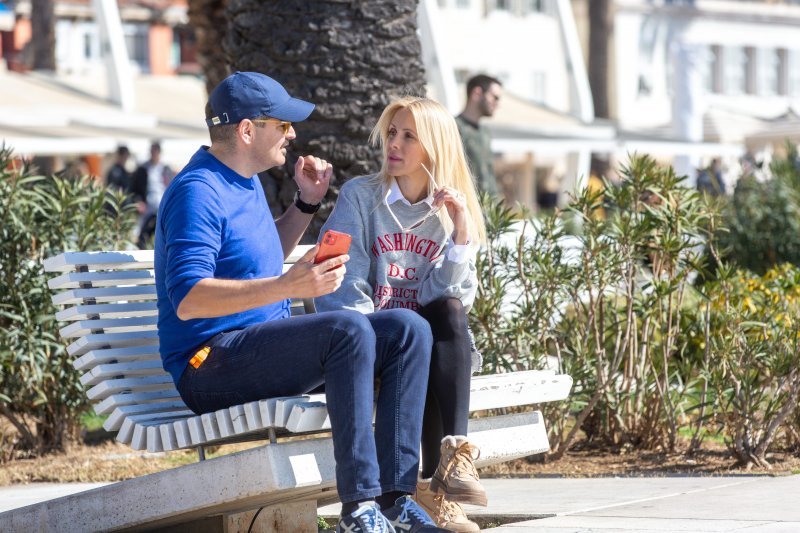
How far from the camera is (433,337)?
4230 millimetres

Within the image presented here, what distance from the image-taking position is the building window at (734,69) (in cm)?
5122

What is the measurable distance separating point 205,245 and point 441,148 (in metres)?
0.90

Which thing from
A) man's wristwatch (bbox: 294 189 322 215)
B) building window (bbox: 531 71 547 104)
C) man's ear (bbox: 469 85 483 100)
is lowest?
man's wristwatch (bbox: 294 189 322 215)

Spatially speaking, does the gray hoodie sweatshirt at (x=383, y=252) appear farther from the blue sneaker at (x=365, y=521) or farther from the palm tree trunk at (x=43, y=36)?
the palm tree trunk at (x=43, y=36)

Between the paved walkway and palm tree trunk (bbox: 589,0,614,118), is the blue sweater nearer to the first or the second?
the paved walkway

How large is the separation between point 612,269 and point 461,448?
2108 millimetres

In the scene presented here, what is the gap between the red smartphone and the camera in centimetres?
387

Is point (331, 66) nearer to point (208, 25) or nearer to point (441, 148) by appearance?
point (441, 148)

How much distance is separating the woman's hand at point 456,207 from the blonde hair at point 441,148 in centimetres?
7

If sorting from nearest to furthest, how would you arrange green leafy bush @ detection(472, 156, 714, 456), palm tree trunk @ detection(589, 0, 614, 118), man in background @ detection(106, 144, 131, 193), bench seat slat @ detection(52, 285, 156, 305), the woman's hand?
the woman's hand
bench seat slat @ detection(52, 285, 156, 305)
green leafy bush @ detection(472, 156, 714, 456)
man in background @ detection(106, 144, 131, 193)
palm tree trunk @ detection(589, 0, 614, 118)

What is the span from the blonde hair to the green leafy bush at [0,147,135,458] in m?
2.48

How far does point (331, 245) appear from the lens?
3.89 meters

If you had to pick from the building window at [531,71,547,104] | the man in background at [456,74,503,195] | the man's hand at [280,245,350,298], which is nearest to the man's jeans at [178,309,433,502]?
the man's hand at [280,245,350,298]

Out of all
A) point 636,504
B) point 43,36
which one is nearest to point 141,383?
point 636,504
